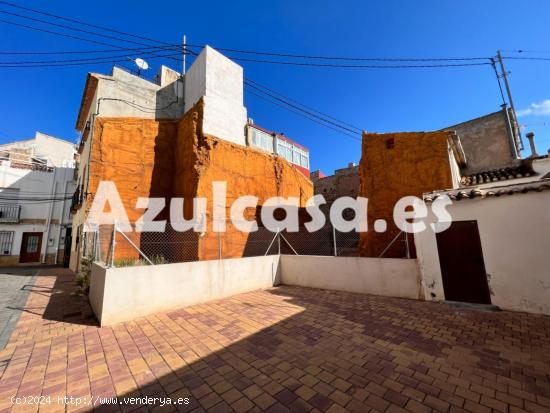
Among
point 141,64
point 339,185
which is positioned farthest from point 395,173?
point 141,64

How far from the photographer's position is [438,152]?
26.9 feet

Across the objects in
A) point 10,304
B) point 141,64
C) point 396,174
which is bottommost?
point 10,304

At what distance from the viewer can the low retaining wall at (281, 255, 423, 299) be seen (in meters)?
6.43

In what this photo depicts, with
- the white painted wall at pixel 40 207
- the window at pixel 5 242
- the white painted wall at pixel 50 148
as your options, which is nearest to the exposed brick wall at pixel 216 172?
the white painted wall at pixel 40 207

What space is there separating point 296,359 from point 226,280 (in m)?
3.97

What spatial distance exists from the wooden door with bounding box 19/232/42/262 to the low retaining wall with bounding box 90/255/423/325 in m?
19.5

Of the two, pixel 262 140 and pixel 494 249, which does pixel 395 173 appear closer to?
pixel 494 249

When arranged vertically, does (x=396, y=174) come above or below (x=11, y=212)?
below

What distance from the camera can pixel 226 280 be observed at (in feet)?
22.8

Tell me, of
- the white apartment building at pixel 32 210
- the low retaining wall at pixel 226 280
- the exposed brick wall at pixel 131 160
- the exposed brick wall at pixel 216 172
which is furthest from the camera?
the white apartment building at pixel 32 210

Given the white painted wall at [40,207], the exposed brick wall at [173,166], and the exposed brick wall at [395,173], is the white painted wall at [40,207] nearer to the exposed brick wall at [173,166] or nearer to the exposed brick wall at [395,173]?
the exposed brick wall at [173,166]

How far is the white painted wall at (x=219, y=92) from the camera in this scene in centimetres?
1183

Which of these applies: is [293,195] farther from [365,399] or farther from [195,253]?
[365,399]

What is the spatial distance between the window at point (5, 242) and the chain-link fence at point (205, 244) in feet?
48.1
